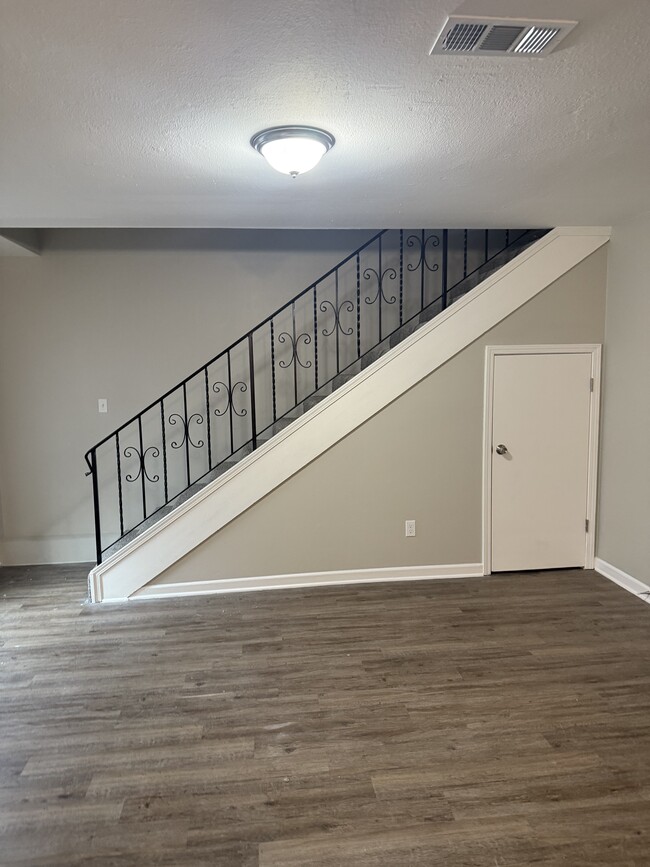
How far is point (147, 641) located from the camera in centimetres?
331

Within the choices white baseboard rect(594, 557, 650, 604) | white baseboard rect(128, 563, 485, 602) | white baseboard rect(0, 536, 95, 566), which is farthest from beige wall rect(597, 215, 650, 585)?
white baseboard rect(0, 536, 95, 566)

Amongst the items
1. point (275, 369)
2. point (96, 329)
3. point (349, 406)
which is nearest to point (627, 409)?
point (349, 406)

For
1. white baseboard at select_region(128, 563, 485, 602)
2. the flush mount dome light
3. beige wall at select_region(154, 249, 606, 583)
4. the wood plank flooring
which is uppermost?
the flush mount dome light

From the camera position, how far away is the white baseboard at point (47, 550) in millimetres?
4609

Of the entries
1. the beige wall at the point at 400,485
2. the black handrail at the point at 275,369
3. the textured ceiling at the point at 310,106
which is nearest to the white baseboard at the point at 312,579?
the beige wall at the point at 400,485

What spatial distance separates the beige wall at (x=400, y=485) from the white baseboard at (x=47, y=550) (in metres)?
1.13

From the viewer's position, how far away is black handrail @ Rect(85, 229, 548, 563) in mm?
4602

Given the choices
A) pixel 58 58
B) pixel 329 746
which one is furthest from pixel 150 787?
pixel 58 58

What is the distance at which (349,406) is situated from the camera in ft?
13.0

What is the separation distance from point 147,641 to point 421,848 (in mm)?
2016

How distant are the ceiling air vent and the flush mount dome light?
0.66 metres

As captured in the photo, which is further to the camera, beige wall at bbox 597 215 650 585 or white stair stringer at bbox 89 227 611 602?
white stair stringer at bbox 89 227 611 602

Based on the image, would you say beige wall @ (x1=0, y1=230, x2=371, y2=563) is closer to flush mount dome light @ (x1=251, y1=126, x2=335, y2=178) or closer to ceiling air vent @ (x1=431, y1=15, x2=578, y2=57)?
flush mount dome light @ (x1=251, y1=126, x2=335, y2=178)

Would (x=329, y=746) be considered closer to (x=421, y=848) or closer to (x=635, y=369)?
(x=421, y=848)
